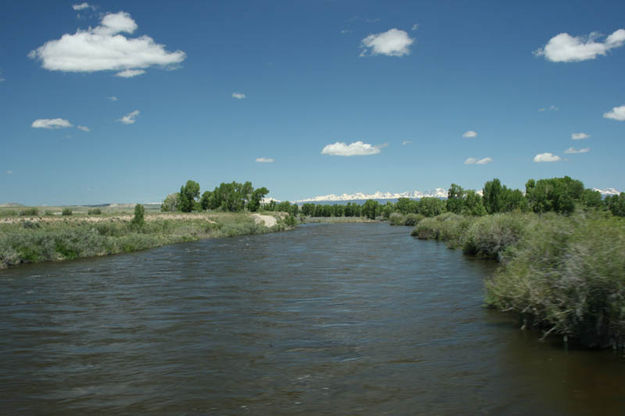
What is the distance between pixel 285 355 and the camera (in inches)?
353

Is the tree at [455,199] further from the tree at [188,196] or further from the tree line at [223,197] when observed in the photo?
the tree at [188,196]

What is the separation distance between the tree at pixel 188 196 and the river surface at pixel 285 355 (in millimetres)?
94413

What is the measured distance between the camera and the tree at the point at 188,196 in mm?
109750

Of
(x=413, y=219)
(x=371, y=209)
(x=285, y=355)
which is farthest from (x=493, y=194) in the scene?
(x=371, y=209)

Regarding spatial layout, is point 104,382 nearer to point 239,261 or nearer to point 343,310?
point 343,310

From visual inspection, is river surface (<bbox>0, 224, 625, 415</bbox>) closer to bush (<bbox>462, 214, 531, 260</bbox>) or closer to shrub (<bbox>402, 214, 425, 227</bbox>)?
bush (<bbox>462, 214, 531, 260</bbox>)

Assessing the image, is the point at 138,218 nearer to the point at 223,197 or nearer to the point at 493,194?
the point at 493,194

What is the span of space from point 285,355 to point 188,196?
106446 mm

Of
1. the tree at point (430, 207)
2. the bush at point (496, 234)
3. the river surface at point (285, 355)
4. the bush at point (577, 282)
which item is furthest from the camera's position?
the tree at point (430, 207)

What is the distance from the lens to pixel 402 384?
7.36 meters

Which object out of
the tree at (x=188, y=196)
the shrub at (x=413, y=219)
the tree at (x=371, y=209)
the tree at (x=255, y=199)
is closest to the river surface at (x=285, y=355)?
the shrub at (x=413, y=219)

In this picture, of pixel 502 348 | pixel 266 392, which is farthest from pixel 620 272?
pixel 266 392

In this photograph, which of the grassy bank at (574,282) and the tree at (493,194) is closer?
the grassy bank at (574,282)

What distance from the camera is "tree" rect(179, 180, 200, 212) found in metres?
110
